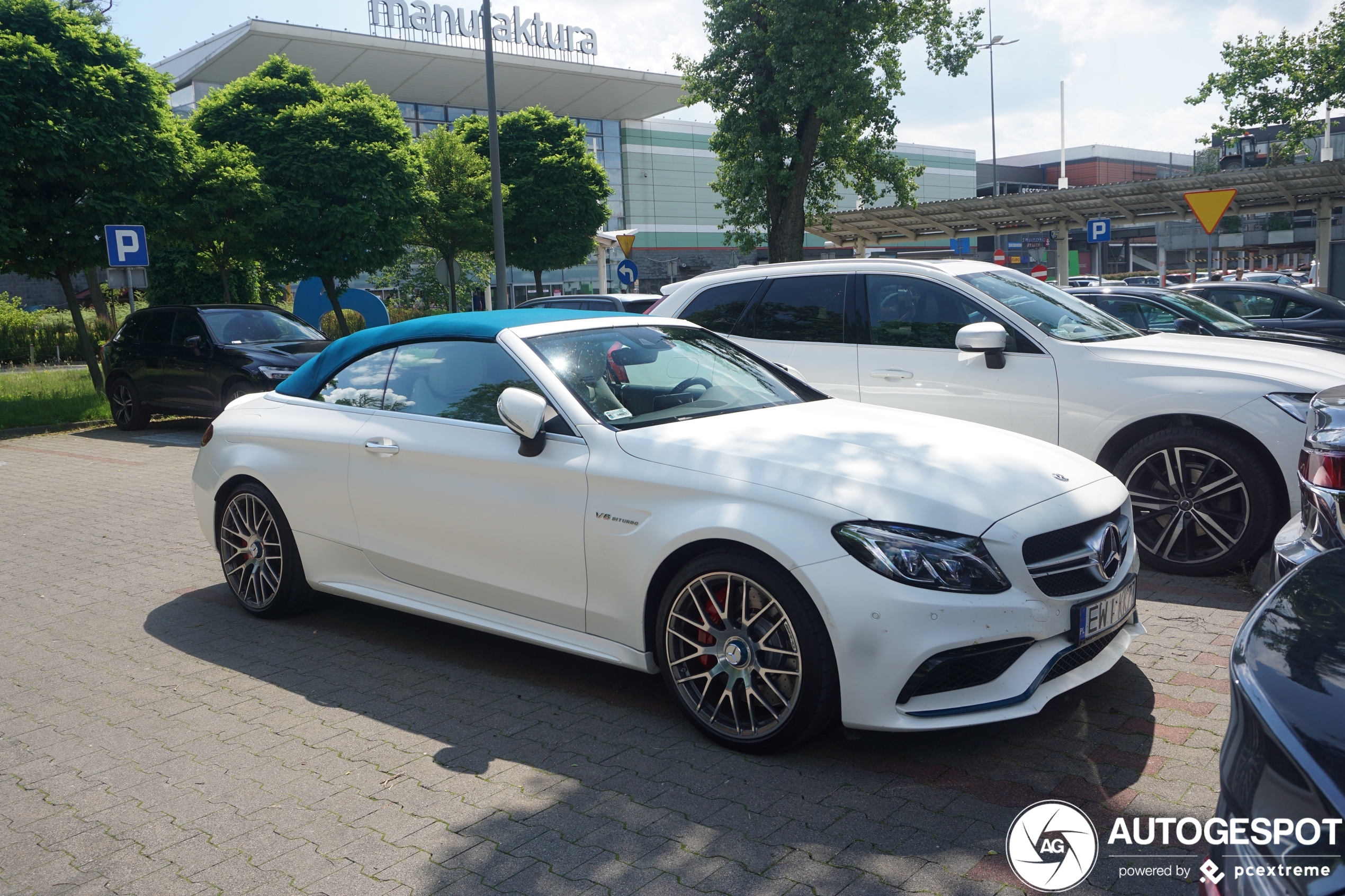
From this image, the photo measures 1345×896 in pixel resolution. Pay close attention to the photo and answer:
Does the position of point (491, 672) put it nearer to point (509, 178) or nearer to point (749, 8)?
point (749, 8)

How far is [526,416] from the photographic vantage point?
4188mm

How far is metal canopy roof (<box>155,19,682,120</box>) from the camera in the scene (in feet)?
158

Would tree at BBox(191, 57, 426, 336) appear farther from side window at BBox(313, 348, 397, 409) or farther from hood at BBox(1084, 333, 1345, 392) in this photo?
hood at BBox(1084, 333, 1345, 392)

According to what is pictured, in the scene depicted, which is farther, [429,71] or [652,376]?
[429,71]

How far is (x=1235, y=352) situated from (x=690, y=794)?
14.4 feet

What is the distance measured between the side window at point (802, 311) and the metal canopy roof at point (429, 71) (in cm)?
3613

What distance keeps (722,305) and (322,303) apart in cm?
2144

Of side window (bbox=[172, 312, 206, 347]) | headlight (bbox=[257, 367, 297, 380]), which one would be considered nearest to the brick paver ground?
headlight (bbox=[257, 367, 297, 380])

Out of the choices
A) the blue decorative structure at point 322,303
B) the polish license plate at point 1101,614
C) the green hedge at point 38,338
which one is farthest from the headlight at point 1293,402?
the green hedge at point 38,338

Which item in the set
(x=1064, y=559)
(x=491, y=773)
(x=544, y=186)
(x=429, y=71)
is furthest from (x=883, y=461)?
(x=429, y=71)

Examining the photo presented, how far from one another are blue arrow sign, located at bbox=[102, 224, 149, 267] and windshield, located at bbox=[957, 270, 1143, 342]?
1362 centimetres

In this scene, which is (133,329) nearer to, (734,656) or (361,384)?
(361,384)

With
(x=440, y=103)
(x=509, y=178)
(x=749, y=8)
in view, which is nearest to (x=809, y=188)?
(x=749, y=8)

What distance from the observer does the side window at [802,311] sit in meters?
7.11
